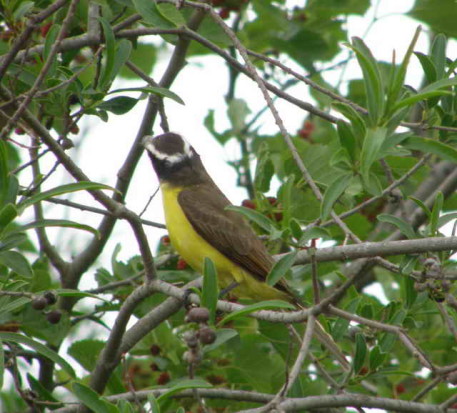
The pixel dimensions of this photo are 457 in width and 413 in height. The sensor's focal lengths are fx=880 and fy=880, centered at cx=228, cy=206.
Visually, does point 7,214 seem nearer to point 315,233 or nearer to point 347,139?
point 315,233

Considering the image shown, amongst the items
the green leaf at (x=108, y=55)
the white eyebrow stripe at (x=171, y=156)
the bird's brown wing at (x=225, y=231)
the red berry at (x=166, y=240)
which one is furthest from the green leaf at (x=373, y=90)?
the red berry at (x=166, y=240)

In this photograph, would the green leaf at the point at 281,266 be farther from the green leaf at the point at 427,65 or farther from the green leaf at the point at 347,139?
the green leaf at the point at 427,65

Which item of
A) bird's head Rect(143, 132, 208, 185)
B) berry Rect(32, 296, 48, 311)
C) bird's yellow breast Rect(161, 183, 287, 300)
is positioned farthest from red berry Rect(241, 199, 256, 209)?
berry Rect(32, 296, 48, 311)

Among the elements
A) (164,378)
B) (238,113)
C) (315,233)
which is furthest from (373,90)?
(238,113)

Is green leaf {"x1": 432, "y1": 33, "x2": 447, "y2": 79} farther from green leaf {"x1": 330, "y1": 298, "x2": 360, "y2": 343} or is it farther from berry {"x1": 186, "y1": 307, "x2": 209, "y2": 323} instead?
berry {"x1": 186, "y1": 307, "x2": 209, "y2": 323}

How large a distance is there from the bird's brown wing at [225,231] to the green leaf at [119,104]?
5.14ft

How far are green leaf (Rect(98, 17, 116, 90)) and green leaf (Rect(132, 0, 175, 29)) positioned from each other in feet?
0.72

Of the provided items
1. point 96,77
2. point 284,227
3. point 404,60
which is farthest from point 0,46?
point 404,60

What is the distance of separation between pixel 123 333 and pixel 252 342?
4.13 ft

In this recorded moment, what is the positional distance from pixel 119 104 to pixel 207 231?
165cm

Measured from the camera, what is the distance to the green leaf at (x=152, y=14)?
443 centimetres

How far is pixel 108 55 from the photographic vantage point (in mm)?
4246

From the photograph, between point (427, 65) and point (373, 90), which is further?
point (427, 65)

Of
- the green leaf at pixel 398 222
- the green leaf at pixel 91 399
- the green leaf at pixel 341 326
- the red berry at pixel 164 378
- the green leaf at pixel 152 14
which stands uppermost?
the green leaf at pixel 152 14
